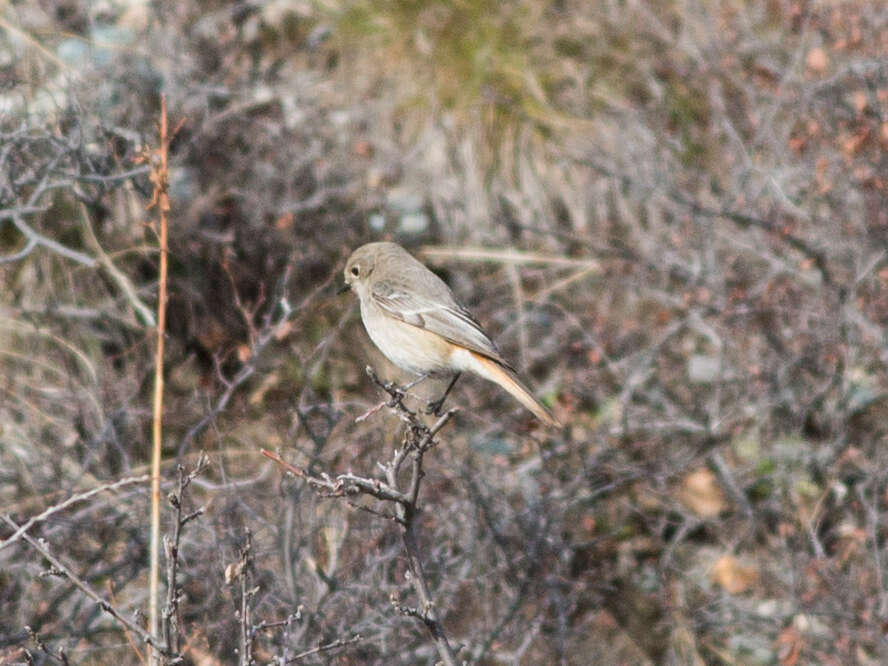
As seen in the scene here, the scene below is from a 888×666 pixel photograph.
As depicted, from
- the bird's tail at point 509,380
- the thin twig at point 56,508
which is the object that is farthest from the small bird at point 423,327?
the thin twig at point 56,508

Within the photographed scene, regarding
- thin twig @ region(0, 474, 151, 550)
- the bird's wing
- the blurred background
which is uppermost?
thin twig @ region(0, 474, 151, 550)

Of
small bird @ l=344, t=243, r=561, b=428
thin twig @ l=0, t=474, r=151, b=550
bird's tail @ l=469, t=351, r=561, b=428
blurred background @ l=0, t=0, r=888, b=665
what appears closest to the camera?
thin twig @ l=0, t=474, r=151, b=550

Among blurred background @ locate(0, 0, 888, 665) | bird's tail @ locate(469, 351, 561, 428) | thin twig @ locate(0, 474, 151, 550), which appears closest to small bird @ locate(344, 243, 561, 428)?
bird's tail @ locate(469, 351, 561, 428)

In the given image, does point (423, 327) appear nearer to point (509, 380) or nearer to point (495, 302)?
point (509, 380)

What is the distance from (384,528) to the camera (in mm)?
5258

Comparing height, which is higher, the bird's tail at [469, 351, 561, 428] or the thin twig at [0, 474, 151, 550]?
the thin twig at [0, 474, 151, 550]

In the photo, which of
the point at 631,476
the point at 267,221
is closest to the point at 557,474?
the point at 631,476

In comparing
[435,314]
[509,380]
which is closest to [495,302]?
[435,314]

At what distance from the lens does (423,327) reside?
16.8 ft

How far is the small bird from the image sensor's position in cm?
497

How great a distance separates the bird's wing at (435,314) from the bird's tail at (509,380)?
5 cm

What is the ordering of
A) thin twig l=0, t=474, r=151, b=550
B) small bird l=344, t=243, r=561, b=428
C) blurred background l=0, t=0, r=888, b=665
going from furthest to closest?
blurred background l=0, t=0, r=888, b=665 < small bird l=344, t=243, r=561, b=428 < thin twig l=0, t=474, r=151, b=550

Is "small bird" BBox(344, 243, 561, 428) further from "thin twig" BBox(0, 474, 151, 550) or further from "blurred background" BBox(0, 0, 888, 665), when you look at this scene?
"thin twig" BBox(0, 474, 151, 550)

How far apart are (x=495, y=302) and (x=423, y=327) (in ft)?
8.28
